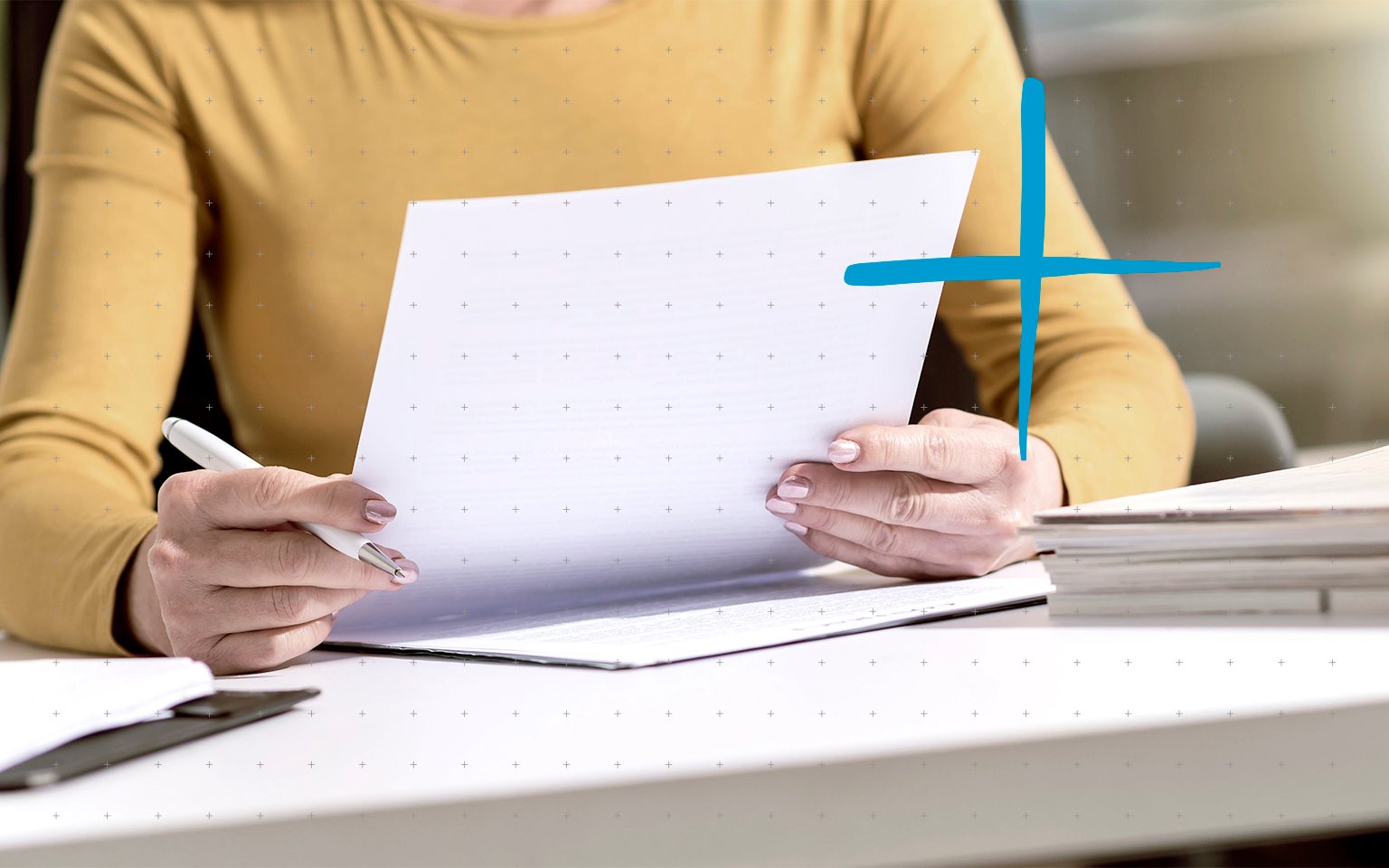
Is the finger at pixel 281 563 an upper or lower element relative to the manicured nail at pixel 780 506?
lower

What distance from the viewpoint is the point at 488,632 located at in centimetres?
48

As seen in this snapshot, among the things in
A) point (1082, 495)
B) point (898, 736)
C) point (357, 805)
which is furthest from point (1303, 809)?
point (1082, 495)

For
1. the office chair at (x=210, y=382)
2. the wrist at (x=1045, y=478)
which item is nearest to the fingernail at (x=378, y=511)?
the wrist at (x=1045, y=478)

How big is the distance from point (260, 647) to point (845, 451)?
0.27m

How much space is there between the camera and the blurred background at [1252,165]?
1269 millimetres

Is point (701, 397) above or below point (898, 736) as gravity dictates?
above

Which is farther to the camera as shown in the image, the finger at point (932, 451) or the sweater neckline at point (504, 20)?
the sweater neckline at point (504, 20)

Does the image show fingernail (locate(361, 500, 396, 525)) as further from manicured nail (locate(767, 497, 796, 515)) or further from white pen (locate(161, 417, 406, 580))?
manicured nail (locate(767, 497, 796, 515))

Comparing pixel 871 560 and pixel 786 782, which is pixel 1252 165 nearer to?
pixel 871 560

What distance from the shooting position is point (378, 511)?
1.43ft

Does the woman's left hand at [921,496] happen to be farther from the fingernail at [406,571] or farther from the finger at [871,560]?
the fingernail at [406,571]

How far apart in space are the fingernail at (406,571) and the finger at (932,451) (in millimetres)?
194

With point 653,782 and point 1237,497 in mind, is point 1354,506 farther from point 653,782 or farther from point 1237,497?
point 653,782

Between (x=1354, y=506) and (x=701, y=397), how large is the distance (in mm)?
247
